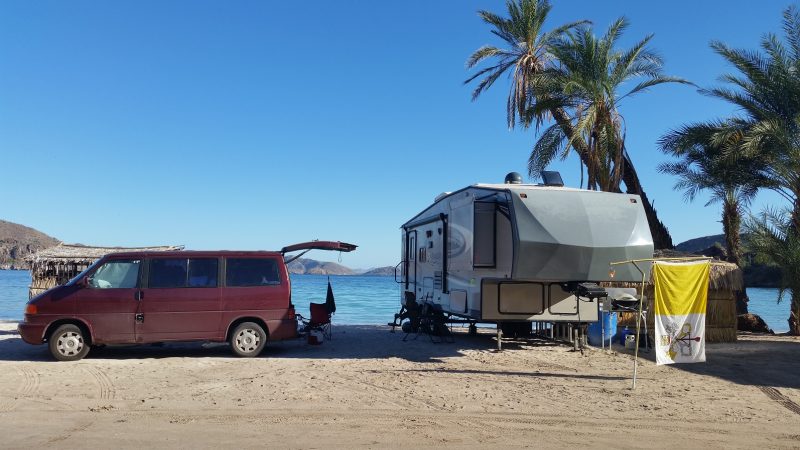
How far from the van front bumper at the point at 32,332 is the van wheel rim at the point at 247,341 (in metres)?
3.26

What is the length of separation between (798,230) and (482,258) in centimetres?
1063

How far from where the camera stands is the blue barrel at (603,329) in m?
13.0

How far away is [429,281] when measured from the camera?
1415cm

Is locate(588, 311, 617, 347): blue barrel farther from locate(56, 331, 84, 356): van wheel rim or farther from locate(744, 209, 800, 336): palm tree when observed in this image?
locate(56, 331, 84, 356): van wheel rim

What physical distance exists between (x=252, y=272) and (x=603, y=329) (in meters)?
7.40

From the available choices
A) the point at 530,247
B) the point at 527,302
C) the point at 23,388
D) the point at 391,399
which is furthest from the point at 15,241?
the point at 391,399

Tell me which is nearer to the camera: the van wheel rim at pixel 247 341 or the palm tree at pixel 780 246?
the van wheel rim at pixel 247 341

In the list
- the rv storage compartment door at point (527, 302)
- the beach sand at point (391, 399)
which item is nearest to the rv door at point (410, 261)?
the beach sand at point (391, 399)

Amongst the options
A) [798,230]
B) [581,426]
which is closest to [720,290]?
[798,230]

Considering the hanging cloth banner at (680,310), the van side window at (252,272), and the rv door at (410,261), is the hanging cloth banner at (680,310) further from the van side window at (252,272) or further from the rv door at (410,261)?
the rv door at (410,261)

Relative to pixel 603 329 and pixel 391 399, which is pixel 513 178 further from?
pixel 391 399

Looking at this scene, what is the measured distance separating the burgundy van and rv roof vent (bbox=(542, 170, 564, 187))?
5303mm

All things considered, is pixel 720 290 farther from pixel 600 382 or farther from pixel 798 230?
pixel 600 382

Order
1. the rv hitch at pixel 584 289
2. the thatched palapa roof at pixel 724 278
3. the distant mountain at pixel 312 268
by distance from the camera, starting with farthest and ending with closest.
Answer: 1. the distant mountain at pixel 312 268
2. the thatched palapa roof at pixel 724 278
3. the rv hitch at pixel 584 289
